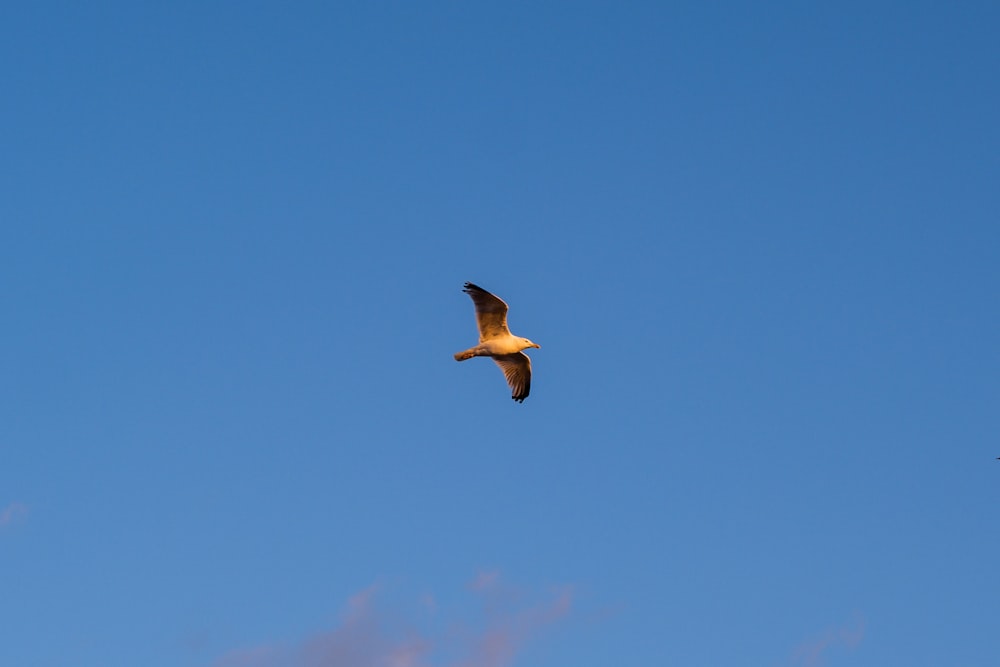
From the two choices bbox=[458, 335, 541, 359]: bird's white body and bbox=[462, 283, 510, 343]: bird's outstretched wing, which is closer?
bbox=[462, 283, 510, 343]: bird's outstretched wing

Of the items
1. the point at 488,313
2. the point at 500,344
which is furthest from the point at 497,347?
the point at 488,313

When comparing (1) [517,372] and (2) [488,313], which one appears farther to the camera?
(1) [517,372]

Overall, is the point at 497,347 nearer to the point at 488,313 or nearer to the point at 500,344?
the point at 500,344

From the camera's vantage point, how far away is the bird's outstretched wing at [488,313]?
95.8 metres

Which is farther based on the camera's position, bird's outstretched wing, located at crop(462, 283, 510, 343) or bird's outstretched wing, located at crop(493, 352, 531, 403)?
bird's outstretched wing, located at crop(493, 352, 531, 403)

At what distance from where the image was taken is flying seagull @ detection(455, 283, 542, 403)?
316 feet

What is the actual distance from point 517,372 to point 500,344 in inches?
92.4

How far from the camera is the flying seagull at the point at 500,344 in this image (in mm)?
96188

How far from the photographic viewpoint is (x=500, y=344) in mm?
97750

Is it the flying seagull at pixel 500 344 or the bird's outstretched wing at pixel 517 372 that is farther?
the bird's outstretched wing at pixel 517 372

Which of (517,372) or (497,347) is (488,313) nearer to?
(497,347)

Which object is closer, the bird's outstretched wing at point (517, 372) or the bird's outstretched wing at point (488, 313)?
the bird's outstretched wing at point (488, 313)

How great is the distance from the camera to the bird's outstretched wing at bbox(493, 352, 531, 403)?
9919 centimetres

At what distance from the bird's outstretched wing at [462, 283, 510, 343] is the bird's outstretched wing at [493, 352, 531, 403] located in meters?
1.66
